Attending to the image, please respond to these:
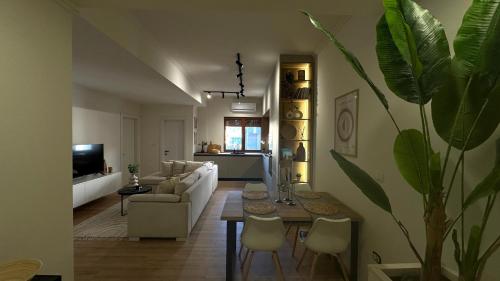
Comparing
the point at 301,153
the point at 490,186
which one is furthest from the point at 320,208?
the point at 301,153

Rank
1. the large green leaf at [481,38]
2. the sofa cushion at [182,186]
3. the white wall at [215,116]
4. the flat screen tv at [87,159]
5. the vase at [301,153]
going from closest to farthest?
the large green leaf at [481,38] → the sofa cushion at [182,186] → the vase at [301,153] → the flat screen tv at [87,159] → the white wall at [215,116]

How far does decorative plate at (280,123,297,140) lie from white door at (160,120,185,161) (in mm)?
4667

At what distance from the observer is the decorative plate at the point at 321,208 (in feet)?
7.64

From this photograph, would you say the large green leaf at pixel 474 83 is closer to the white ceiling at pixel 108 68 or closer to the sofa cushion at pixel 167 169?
the white ceiling at pixel 108 68

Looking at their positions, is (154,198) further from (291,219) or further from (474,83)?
(474,83)

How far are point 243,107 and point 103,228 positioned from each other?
18.0 feet

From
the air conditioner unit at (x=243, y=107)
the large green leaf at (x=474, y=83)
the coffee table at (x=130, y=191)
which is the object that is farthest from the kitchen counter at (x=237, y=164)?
the large green leaf at (x=474, y=83)

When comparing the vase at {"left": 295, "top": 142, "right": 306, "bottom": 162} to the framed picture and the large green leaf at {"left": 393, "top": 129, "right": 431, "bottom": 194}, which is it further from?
the large green leaf at {"left": 393, "top": 129, "right": 431, "bottom": 194}

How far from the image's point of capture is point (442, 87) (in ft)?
3.30

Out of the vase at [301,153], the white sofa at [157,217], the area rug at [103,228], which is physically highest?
the vase at [301,153]

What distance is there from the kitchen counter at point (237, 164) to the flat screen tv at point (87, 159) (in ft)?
9.81

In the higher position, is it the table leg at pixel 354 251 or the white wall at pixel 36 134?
the white wall at pixel 36 134

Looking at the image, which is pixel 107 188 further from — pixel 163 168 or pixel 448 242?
pixel 448 242

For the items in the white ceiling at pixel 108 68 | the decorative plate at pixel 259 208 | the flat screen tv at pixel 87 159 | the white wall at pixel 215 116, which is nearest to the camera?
the decorative plate at pixel 259 208
